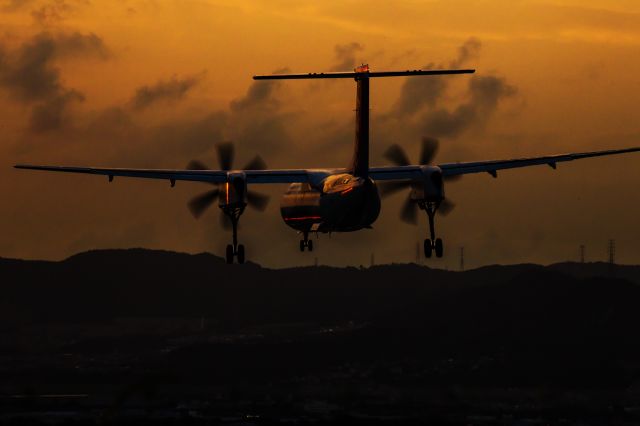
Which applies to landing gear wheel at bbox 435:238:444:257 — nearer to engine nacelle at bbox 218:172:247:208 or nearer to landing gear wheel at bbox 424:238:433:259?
landing gear wheel at bbox 424:238:433:259

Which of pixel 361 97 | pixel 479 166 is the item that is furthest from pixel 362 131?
pixel 479 166

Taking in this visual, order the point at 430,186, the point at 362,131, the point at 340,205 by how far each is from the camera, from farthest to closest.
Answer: the point at 430,186 → the point at 362,131 → the point at 340,205

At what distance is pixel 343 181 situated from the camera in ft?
282

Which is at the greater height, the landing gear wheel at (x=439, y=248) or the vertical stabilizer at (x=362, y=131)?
the vertical stabilizer at (x=362, y=131)

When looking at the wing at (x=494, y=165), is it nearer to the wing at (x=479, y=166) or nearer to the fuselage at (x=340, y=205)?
the wing at (x=479, y=166)

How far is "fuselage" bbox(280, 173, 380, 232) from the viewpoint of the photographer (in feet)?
275

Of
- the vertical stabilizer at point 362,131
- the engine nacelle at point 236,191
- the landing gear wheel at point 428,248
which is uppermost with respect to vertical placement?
the vertical stabilizer at point 362,131

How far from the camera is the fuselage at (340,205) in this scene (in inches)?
3297

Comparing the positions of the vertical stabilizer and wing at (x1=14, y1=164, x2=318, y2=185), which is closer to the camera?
the vertical stabilizer

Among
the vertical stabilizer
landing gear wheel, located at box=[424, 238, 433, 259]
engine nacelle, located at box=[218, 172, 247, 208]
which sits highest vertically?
the vertical stabilizer

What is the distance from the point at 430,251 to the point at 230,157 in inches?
768

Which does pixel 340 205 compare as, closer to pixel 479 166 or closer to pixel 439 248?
pixel 439 248

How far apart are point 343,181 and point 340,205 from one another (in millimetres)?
1740

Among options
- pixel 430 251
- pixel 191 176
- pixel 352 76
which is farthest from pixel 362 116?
pixel 191 176
